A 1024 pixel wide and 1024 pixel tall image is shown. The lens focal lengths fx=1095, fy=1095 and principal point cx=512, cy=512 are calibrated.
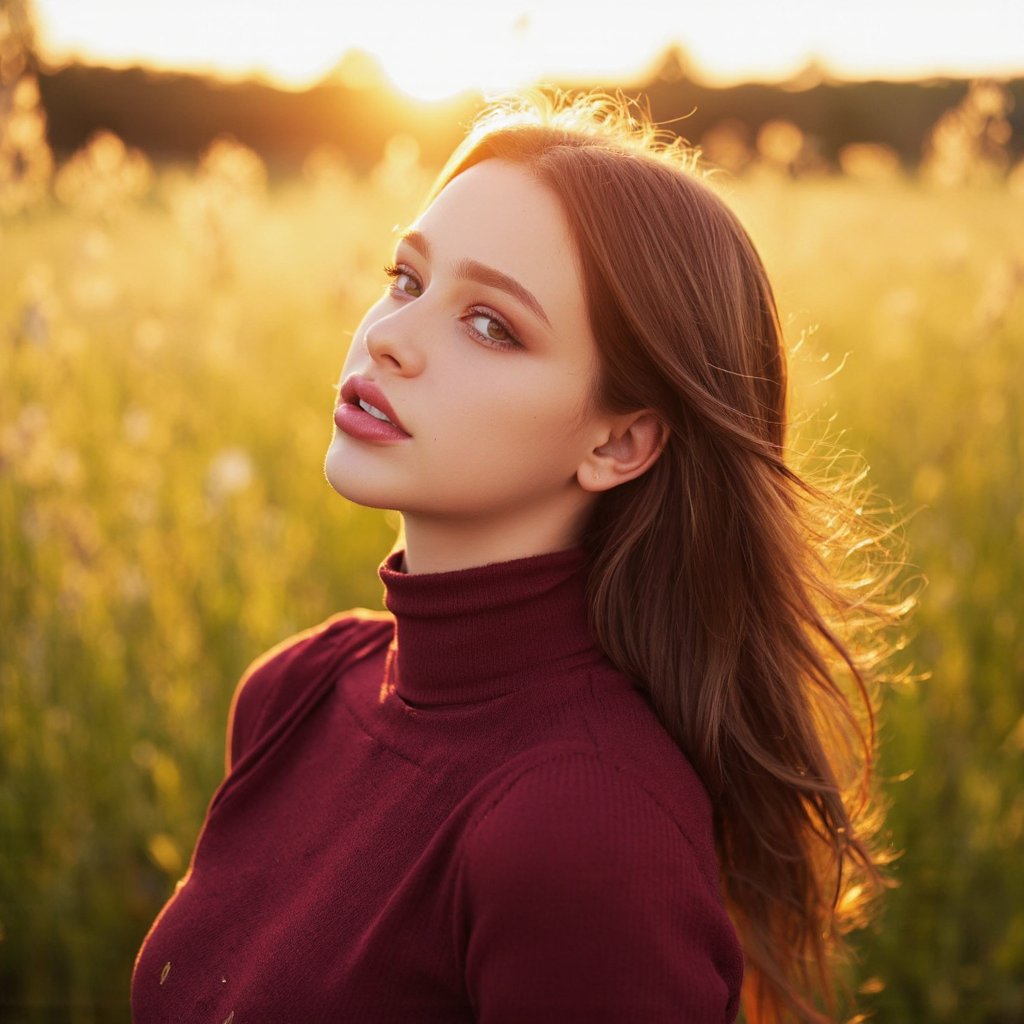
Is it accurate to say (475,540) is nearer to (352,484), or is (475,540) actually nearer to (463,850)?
(352,484)

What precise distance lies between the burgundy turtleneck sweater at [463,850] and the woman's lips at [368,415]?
Result: 0.18 meters

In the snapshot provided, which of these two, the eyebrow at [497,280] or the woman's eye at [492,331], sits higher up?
the eyebrow at [497,280]

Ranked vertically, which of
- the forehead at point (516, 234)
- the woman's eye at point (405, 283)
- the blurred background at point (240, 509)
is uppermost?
the forehead at point (516, 234)

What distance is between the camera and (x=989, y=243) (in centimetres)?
631

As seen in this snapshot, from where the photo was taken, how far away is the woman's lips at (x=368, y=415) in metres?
1.23

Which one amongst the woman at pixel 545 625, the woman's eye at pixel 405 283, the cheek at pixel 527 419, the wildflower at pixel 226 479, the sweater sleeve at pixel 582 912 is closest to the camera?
the sweater sleeve at pixel 582 912

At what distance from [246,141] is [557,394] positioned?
63.5 feet

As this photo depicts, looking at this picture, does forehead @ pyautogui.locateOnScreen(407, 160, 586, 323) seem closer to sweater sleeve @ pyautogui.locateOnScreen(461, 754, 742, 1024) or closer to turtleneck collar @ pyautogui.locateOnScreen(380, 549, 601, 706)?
turtleneck collar @ pyautogui.locateOnScreen(380, 549, 601, 706)

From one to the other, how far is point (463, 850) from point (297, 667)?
0.62 meters

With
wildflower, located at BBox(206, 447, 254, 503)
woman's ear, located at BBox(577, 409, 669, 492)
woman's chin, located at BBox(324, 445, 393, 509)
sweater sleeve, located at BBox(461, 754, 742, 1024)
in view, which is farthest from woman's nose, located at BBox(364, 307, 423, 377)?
wildflower, located at BBox(206, 447, 254, 503)

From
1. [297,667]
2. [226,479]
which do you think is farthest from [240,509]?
[297,667]

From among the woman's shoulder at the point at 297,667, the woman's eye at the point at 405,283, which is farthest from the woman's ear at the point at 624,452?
the woman's shoulder at the point at 297,667

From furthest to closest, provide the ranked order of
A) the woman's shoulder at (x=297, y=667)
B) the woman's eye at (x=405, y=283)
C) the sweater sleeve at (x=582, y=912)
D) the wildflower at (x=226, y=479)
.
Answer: the wildflower at (x=226, y=479) → the woman's shoulder at (x=297, y=667) → the woman's eye at (x=405, y=283) → the sweater sleeve at (x=582, y=912)

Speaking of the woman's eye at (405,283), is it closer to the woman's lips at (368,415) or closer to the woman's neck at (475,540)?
the woman's lips at (368,415)
